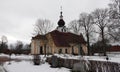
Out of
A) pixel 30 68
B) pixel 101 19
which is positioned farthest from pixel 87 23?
pixel 30 68

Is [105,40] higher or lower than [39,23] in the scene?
lower

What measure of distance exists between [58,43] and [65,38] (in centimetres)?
393

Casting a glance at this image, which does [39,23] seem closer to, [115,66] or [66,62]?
[66,62]

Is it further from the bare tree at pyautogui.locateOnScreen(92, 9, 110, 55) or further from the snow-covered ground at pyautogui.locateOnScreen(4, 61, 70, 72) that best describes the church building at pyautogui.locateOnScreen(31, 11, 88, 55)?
the snow-covered ground at pyautogui.locateOnScreen(4, 61, 70, 72)

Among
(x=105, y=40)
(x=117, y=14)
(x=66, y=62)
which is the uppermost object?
(x=117, y=14)

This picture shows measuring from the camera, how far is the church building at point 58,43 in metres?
51.5

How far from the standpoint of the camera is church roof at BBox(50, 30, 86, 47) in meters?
52.5

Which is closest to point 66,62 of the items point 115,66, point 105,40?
point 115,66

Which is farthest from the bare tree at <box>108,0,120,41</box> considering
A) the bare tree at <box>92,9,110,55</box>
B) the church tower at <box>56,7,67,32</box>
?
the church tower at <box>56,7,67,32</box>

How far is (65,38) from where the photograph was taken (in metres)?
54.8

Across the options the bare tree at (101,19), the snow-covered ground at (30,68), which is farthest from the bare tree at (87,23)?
the snow-covered ground at (30,68)

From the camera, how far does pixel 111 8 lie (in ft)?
113

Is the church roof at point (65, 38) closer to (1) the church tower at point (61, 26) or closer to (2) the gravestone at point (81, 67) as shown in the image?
(1) the church tower at point (61, 26)

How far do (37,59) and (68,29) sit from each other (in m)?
35.0
